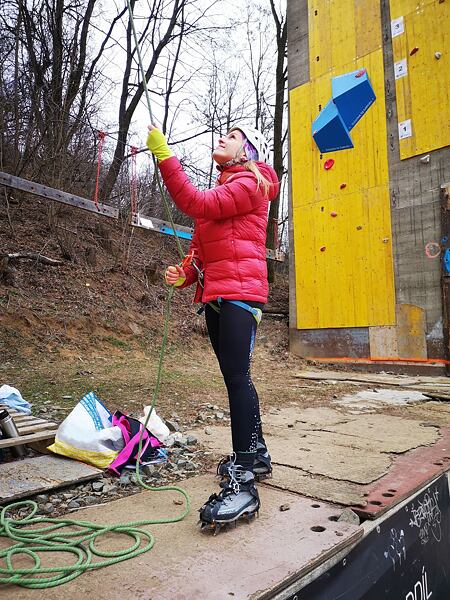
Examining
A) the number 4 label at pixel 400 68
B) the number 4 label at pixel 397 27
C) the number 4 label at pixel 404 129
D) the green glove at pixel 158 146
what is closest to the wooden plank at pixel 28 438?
the green glove at pixel 158 146

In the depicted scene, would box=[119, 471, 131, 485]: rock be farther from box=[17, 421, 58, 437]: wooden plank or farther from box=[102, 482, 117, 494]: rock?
box=[17, 421, 58, 437]: wooden plank

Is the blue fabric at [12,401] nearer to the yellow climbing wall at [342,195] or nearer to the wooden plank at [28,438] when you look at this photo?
the wooden plank at [28,438]

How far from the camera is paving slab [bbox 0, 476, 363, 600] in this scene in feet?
3.98

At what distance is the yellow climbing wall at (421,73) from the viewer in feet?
22.9

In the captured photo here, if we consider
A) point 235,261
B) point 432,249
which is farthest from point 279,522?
point 432,249

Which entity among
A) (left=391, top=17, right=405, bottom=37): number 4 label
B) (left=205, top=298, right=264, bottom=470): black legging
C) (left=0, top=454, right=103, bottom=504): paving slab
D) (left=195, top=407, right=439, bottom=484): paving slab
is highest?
(left=391, top=17, right=405, bottom=37): number 4 label

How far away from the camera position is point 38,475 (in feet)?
6.90

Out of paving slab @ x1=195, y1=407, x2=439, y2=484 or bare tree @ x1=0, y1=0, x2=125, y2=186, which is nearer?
paving slab @ x1=195, y1=407, x2=439, y2=484

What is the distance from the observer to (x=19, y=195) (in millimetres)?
8906

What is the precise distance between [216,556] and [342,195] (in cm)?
774

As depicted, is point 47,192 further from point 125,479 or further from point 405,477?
point 405,477

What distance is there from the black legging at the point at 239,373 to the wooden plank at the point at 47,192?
5331mm

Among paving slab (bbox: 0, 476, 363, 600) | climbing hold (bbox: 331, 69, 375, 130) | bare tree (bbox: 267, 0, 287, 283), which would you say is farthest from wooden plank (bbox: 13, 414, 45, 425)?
bare tree (bbox: 267, 0, 287, 283)

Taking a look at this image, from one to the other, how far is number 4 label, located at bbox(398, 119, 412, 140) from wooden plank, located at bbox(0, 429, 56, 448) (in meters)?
7.16
